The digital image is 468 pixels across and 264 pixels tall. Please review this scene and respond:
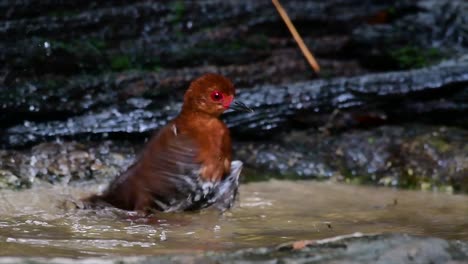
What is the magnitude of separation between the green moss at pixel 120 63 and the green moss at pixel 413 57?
228 centimetres

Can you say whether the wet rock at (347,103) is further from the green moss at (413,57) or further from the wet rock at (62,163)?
the green moss at (413,57)

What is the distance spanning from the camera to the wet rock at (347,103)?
20.4ft

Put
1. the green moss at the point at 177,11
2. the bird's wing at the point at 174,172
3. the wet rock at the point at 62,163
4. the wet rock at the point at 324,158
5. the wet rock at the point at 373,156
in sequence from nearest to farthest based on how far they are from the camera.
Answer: the bird's wing at the point at 174,172, the wet rock at the point at 62,163, the wet rock at the point at 324,158, the wet rock at the point at 373,156, the green moss at the point at 177,11

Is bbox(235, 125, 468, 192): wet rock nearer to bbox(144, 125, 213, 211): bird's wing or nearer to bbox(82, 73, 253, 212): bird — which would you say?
bbox(82, 73, 253, 212): bird

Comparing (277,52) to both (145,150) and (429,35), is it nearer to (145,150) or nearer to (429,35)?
(429,35)

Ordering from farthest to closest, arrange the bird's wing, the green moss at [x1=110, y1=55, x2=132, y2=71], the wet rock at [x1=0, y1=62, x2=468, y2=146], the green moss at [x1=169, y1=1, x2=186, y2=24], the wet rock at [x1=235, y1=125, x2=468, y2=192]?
the green moss at [x1=169, y1=1, x2=186, y2=24]
the green moss at [x1=110, y1=55, x2=132, y2=71]
the wet rock at [x1=0, y1=62, x2=468, y2=146]
the wet rock at [x1=235, y1=125, x2=468, y2=192]
the bird's wing

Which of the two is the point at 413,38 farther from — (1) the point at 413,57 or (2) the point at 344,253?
(2) the point at 344,253

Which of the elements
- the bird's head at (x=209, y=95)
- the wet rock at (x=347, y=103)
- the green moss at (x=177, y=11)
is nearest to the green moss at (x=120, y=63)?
the wet rock at (x=347, y=103)

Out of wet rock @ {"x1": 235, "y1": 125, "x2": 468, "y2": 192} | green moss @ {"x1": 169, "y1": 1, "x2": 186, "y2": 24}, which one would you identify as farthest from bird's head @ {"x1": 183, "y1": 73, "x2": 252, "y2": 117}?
green moss @ {"x1": 169, "y1": 1, "x2": 186, "y2": 24}

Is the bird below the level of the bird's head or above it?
below

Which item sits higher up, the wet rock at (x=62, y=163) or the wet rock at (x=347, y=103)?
the wet rock at (x=347, y=103)

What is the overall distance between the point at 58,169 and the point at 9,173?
327 millimetres

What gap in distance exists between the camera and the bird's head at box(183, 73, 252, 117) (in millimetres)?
4914

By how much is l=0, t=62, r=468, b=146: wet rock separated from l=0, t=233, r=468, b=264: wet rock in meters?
3.04
